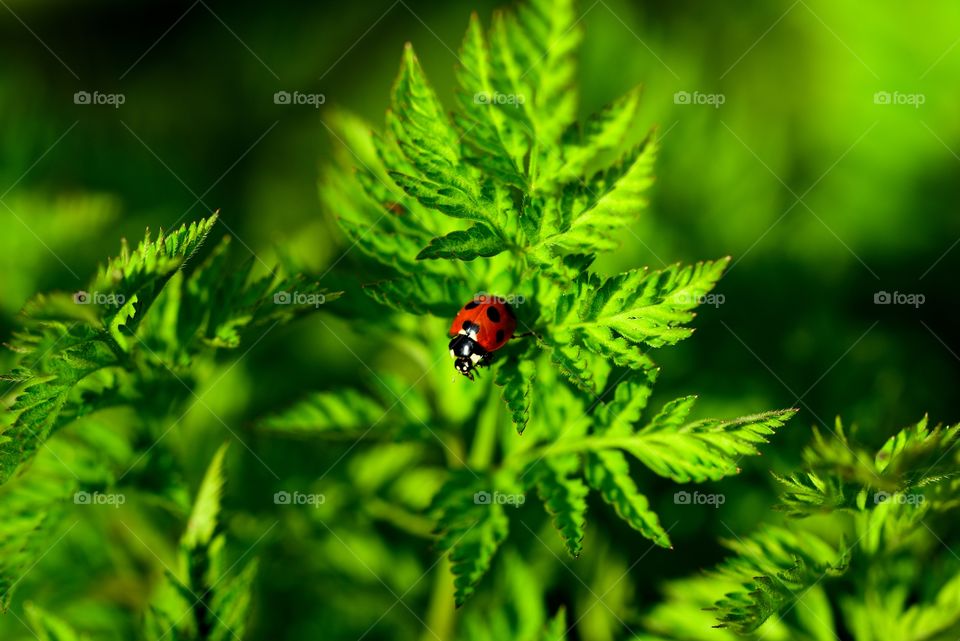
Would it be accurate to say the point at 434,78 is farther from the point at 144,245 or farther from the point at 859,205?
the point at 144,245

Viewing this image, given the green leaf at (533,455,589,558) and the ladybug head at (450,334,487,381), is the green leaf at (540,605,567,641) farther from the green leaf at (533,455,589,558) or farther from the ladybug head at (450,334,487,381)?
the ladybug head at (450,334,487,381)

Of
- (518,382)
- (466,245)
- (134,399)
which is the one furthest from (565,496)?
(134,399)

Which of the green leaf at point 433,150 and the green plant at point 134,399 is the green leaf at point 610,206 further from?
the green plant at point 134,399

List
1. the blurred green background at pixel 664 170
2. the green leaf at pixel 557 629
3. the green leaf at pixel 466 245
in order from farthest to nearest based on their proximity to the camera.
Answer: the blurred green background at pixel 664 170, the green leaf at pixel 557 629, the green leaf at pixel 466 245

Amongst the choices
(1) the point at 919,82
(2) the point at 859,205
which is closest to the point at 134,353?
(2) the point at 859,205

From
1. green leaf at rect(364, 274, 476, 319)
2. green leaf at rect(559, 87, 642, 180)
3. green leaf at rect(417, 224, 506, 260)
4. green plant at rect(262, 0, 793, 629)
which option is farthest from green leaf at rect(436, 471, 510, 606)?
green leaf at rect(559, 87, 642, 180)

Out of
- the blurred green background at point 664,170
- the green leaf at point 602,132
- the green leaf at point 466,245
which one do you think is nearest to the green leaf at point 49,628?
the blurred green background at point 664,170

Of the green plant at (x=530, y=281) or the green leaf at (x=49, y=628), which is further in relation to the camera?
the green leaf at (x=49, y=628)
